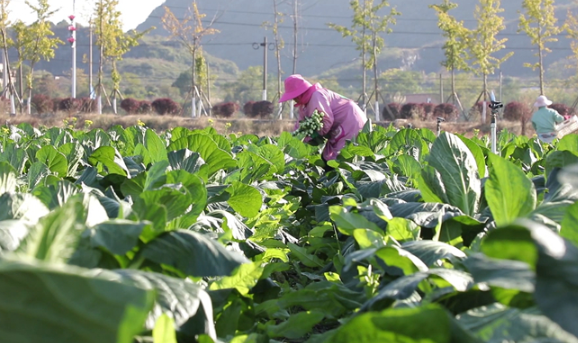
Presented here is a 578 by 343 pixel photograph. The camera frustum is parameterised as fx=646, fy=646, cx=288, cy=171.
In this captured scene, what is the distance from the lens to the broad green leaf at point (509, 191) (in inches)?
51.9

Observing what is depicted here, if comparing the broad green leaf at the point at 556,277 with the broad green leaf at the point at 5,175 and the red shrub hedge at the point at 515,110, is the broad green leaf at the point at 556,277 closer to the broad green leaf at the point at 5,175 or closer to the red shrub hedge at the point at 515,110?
the broad green leaf at the point at 5,175

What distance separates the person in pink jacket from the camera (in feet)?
19.5

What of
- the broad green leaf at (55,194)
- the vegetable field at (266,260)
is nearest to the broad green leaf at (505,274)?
the vegetable field at (266,260)

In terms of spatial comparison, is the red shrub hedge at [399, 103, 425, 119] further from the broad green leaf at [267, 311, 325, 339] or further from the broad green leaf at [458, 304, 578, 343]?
the broad green leaf at [458, 304, 578, 343]

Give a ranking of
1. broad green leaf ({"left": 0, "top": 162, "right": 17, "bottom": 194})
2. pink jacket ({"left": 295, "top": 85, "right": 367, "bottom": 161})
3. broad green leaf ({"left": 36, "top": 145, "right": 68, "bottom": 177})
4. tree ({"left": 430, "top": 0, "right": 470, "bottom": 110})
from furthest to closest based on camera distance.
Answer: tree ({"left": 430, "top": 0, "right": 470, "bottom": 110})
pink jacket ({"left": 295, "top": 85, "right": 367, "bottom": 161})
broad green leaf ({"left": 36, "top": 145, "right": 68, "bottom": 177})
broad green leaf ({"left": 0, "top": 162, "right": 17, "bottom": 194})

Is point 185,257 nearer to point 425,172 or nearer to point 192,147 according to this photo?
point 425,172

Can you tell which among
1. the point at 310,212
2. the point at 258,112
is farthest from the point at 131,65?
the point at 310,212

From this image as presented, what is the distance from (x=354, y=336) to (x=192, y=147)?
5.64 feet

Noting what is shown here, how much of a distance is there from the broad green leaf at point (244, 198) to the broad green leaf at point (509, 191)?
3.33 ft

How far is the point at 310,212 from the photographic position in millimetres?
3848

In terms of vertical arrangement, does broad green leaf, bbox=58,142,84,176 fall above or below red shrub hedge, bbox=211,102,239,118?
below

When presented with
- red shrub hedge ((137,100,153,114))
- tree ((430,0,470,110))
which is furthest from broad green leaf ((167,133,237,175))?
tree ((430,0,470,110))

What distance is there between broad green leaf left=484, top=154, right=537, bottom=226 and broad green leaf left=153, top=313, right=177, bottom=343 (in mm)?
769

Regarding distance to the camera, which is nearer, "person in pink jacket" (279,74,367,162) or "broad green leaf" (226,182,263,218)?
"broad green leaf" (226,182,263,218)
